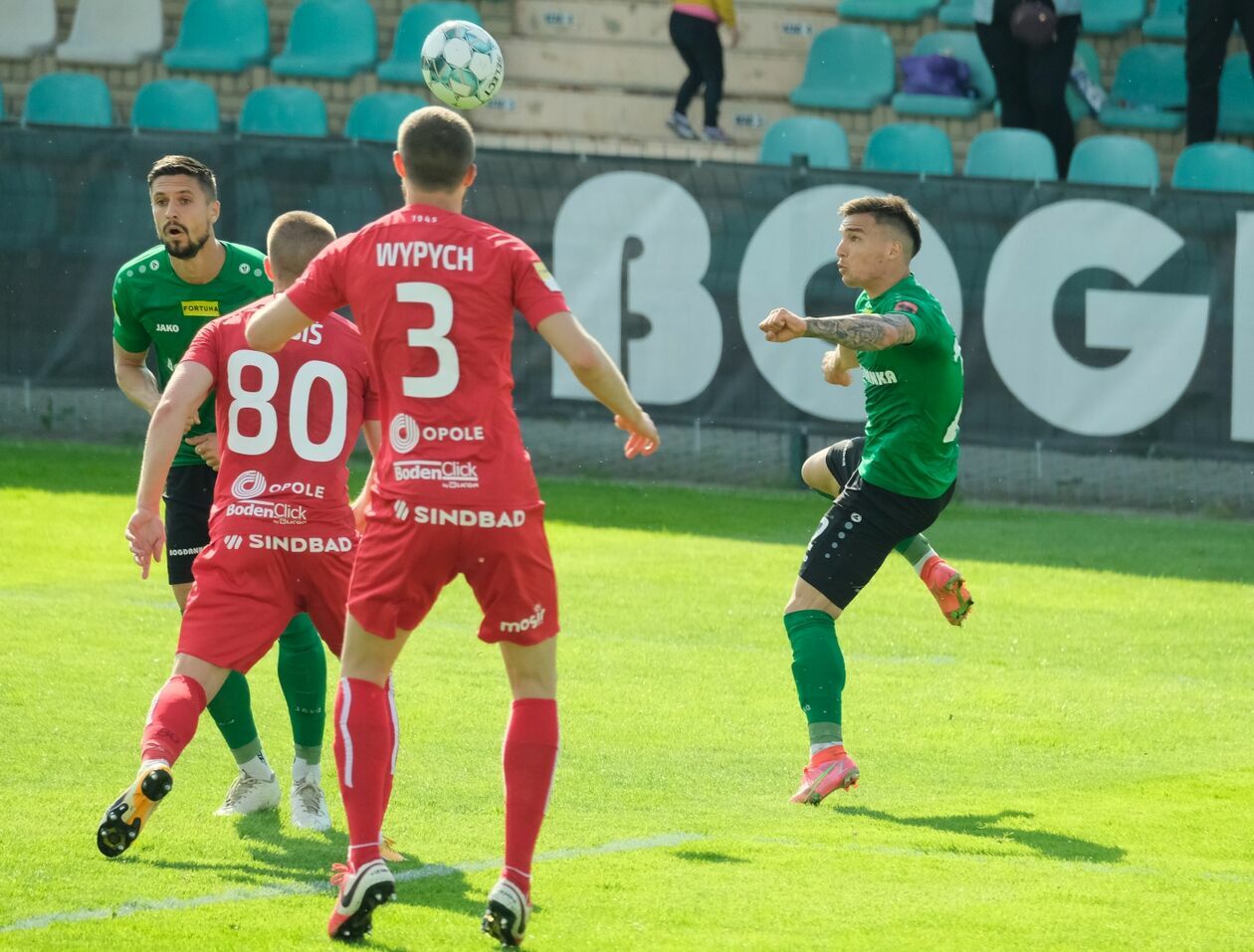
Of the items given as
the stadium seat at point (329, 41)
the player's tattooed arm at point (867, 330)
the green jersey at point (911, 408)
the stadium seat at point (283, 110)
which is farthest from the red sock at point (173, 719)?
the stadium seat at point (329, 41)

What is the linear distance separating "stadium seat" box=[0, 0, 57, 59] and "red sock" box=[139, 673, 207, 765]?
1599 centimetres

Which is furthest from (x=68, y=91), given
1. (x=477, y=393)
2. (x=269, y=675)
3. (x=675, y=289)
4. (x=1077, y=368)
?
(x=477, y=393)

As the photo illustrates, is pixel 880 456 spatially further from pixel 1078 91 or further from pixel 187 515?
pixel 1078 91

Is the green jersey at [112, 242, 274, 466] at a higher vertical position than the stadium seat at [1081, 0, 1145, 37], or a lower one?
lower

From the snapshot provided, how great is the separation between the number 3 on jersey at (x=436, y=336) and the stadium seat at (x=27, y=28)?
54.6 feet

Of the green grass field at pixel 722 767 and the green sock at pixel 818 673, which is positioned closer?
the green grass field at pixel 722 767

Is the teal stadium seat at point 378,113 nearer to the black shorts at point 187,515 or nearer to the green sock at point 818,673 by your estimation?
the black shorts at point 187,515

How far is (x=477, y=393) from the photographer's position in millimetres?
4883

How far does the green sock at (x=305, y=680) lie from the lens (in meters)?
6.26

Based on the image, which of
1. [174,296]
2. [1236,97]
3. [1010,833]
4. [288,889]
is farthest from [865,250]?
[1236,97]

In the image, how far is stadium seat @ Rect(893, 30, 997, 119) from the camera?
18859 mm

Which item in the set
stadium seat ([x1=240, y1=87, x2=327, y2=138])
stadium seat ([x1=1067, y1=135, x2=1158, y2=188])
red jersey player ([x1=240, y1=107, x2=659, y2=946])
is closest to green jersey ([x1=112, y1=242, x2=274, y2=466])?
red jersey player ([x1=240, y1=107, x2=659, y2=946])

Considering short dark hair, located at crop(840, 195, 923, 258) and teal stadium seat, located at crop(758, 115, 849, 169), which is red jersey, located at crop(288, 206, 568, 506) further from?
teal stadium seat, located at crop(758, 115, 849, 169)

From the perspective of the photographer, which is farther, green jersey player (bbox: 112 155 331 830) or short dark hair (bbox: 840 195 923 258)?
short dark hair (bbox: 840 195 923 258)
